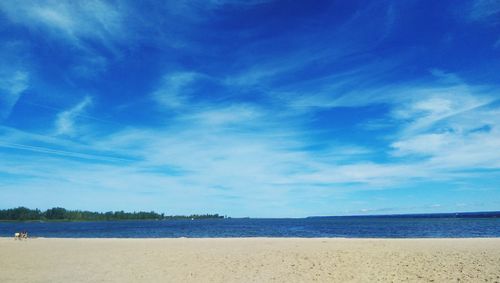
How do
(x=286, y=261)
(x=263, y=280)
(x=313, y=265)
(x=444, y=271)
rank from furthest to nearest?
1. (x=286, y=261)
2. (x=313, y=265)
3. (x=444, y=271)
4. (x=263, y=280)

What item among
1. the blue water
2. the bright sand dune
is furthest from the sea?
the bright sand dune

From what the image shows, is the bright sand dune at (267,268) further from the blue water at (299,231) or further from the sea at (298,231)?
the blue water at (299,231)

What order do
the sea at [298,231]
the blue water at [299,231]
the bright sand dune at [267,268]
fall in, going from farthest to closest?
the blue water at [299,231] < the sea at [298,231] < the bright sand dune at [267,268]

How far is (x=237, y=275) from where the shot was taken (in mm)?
15891

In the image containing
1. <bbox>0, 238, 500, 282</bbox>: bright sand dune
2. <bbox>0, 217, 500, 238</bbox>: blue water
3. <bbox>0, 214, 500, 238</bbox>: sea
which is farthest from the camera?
<bbox>0, 217, 500, 238</bbox>: blue water

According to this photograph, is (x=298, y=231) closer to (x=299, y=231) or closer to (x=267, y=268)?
(x=299, y=231)

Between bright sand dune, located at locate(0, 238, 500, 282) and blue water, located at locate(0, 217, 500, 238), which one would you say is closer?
bright sand dune, located at locate(0, 238, 500, 282)

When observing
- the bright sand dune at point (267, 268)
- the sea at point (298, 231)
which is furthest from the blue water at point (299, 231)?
the bright sand dune at point (267, 268)

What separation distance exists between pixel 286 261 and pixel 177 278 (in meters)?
6.20

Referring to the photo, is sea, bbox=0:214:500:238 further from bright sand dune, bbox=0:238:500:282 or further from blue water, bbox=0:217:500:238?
bright sand dune, bbox=0:238:500:282

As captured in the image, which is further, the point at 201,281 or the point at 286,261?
the point at 286,261

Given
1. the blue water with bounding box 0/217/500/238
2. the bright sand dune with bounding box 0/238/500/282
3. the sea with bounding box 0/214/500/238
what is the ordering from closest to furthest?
the bright sand dune with bounding box 0/238/500/282 < the sea with bounding box 0/214/500/238 < the blue water with bounding box 0/217/500/238

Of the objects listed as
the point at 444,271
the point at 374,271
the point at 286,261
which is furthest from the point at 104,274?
the point at 444,271

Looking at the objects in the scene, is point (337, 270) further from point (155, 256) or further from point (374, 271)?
point (155, 256)
